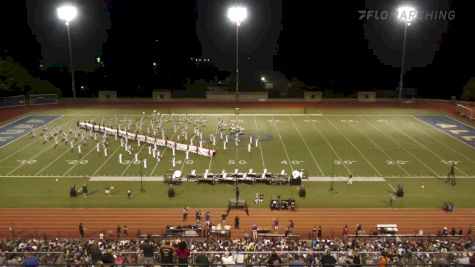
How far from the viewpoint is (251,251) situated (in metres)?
13.3

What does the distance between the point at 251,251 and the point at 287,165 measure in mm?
13084

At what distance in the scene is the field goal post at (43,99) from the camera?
46.6 metres

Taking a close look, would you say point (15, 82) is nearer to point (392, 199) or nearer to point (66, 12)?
point (66, 12)

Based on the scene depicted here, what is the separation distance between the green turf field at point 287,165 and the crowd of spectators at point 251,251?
5425 millimetres

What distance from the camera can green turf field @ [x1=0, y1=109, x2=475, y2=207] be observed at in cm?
2139

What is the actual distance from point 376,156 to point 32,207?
19.2m

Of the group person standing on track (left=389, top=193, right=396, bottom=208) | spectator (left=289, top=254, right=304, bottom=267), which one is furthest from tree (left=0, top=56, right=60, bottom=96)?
spectator (left=289, top=254, right=304, bottom=267)

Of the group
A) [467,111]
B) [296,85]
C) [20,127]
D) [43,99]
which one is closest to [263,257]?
[20,127]

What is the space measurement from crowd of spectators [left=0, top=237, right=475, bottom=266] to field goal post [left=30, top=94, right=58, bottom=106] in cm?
3422

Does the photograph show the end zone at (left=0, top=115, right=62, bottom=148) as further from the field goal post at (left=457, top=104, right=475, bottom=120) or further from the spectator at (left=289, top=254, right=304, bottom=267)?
the field goal post at (left=457, top=104, right=475, bottom=120)

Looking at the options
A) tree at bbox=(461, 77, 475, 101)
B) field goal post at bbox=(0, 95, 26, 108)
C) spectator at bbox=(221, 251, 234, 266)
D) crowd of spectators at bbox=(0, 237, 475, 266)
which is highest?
tree at bbox=(461, 77, 475, 101)

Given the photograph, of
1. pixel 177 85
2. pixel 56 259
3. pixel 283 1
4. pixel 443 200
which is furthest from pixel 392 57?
pixel 56 259

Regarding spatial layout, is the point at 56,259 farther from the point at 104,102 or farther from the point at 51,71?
the point at 51,71

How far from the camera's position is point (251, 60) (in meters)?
69.8
